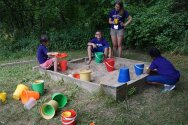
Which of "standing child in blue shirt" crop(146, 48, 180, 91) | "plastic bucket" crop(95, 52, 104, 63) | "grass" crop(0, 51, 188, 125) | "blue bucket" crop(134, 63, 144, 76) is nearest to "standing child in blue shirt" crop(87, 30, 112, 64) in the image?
"plastic bucket" crop(95, 52, 104, 63)

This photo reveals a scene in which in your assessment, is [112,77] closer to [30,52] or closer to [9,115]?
[9,115]

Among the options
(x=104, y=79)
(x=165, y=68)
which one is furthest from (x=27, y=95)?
(x=165, y=68)

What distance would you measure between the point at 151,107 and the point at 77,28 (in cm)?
698

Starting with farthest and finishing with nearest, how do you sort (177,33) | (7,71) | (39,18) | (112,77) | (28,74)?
(39,18) → (177,33) → (7,71) → (28,74) → (112,77)

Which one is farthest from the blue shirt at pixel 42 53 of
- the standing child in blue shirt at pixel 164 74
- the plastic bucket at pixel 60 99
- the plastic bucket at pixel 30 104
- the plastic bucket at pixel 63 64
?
the standing child in blue shirt at pixel 164 74

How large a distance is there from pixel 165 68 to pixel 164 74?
119 mm

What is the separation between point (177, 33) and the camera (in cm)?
914

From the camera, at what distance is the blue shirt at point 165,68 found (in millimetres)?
5758

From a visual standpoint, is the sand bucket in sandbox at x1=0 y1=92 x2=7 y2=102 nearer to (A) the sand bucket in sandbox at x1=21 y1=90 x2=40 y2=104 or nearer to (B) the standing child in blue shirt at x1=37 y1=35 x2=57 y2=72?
(A) the sand bucket in sandbox at x1=21 y1=90 x2=40 y2=104

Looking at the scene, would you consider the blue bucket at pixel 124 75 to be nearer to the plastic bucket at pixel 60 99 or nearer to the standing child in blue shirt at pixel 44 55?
the plastic bucket at pixel 60 99

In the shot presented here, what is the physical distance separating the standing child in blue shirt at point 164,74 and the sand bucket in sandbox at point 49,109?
1971mm

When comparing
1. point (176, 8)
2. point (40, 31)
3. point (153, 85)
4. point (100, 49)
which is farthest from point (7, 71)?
point (176, 8)

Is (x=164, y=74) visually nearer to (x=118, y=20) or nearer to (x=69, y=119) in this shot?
(x=69, y=119)

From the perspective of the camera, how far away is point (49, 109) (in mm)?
5137
